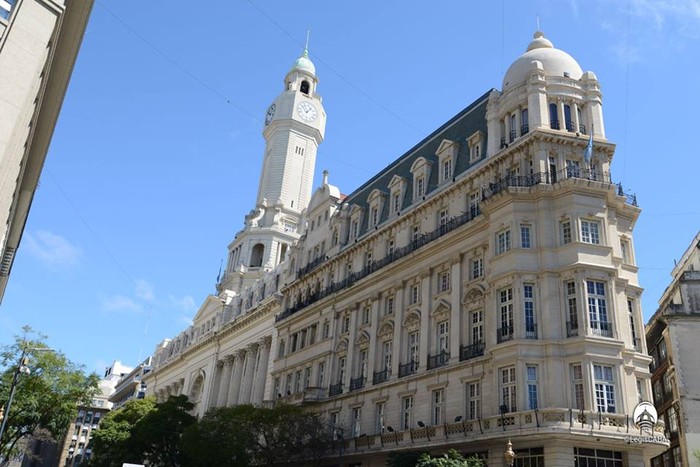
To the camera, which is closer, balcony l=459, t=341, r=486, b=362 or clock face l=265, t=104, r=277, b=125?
balcony l=459, t=341, r=486, b=362

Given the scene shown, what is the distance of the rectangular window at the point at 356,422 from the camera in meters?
45.2

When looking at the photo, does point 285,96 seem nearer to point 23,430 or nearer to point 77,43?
point 23,430

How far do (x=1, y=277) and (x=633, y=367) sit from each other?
44.4 meters

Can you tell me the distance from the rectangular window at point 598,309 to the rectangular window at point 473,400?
7276 millimetres

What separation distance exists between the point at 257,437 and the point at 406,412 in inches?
440

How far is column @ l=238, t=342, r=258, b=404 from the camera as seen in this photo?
6794cm

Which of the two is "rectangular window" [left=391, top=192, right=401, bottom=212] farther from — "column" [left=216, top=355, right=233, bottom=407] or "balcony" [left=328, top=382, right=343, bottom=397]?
"column" [left=216, top=355, right=233, bottom=407]

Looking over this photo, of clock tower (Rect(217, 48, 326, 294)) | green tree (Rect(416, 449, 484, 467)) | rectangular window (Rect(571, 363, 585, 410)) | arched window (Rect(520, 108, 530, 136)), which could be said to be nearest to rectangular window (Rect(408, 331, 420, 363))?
green tree (Rect(416, 449, 484, 467))

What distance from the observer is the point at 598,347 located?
33.4m

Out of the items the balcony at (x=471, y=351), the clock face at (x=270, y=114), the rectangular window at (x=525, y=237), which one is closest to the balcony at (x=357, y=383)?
the balcony at (x=471, y=351)

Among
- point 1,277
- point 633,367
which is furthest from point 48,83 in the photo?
point 633,367

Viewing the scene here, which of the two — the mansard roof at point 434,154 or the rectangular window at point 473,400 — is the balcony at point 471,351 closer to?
the rectangular window at point 473,400

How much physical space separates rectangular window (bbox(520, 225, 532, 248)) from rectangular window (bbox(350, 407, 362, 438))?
17.2 meters

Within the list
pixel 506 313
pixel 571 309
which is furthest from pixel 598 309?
pixel 506 313
